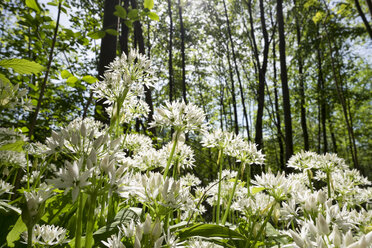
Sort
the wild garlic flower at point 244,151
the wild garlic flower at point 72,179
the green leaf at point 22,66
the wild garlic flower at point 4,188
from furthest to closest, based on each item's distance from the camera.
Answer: the wild garlic flower at point 244,151 → the wild garlic flower at point 4,188 → the green leaf at point 22,66 → the wild garlic flower at point 72,179

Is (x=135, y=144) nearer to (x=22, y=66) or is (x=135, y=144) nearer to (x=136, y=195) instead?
(x=136, y=195)

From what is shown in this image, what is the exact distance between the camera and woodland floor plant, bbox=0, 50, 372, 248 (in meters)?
0.78

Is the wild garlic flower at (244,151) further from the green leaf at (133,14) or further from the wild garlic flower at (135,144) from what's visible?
the green leaf at (133,14)

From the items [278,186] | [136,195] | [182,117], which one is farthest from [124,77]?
[278,186]

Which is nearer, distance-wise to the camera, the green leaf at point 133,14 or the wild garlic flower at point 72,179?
the wild garlic flower at point 72,179

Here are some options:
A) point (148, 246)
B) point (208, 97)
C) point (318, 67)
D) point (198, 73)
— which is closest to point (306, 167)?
point (148, 246)

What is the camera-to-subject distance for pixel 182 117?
1432 millimetres

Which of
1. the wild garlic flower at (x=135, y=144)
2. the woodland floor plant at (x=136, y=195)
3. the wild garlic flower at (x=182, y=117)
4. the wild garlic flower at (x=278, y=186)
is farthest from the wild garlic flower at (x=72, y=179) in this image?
the wild garlic flower at (x=135, y=144)

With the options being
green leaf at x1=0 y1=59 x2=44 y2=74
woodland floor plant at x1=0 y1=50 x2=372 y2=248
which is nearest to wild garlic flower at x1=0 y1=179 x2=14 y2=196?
woodland floor plant at x1=0 y1=50 x2=372 y2=248

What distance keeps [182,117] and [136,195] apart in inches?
20.4

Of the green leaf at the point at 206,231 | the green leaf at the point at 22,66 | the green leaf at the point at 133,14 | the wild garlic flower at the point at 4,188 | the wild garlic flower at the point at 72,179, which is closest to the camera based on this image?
the wild garlic flower at the point at 72,179

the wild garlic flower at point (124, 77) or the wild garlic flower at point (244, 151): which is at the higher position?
the wild garlic flower at point (124, 77)

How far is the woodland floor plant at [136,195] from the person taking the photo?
0.78 m

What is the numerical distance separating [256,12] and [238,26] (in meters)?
1.37
